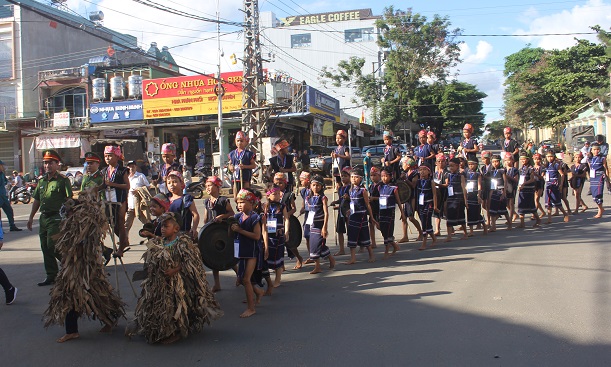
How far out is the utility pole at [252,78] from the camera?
21.8 m

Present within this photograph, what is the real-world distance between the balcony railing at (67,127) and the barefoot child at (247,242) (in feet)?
103

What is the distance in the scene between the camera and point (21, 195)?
2492 cm

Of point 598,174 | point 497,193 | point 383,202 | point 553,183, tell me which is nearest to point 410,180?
point 383,202

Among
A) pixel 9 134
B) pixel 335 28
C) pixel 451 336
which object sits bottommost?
pixel 451 336

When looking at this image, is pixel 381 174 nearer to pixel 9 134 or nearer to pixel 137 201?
pixel 137 201

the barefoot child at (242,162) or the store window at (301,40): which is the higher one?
the store window at (301,40)

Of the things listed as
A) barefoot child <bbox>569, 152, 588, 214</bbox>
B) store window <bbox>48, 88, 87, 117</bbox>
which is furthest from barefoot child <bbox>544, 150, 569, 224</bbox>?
store window <bbox>48, 88, 87, 117</bbox>

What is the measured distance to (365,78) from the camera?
4625 centimetres

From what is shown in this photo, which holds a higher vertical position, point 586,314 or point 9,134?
point 9,134

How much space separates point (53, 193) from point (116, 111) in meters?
28.4

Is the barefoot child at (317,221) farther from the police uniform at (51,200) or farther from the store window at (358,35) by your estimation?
the store window at (358,35)

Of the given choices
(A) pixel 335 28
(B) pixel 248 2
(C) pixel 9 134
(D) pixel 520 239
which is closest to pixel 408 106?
(A) pixel 335 28

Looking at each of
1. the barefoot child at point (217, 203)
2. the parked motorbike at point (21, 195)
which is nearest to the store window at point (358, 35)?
the parked motorbike at point (21, 195)

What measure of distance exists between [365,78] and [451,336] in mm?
42820
